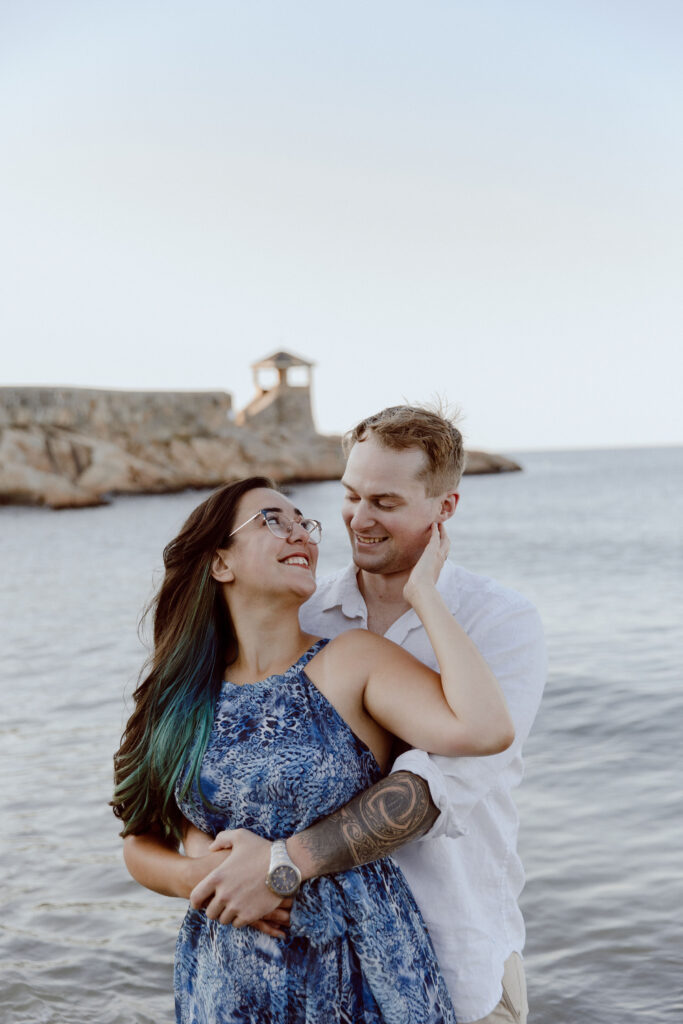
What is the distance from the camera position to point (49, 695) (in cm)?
955

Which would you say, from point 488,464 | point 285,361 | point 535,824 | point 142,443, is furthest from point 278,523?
point 488,464

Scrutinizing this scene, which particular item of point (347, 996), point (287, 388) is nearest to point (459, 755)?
point (347, 996)

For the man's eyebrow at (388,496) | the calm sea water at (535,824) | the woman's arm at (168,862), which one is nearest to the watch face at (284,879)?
the woman's arm at (168,862)

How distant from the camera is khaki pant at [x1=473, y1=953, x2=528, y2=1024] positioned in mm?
2274

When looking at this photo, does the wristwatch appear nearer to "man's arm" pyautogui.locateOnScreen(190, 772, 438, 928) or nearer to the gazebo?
"man's arm" pyautogui.locateOnScreen(190, 772, 438, 928)

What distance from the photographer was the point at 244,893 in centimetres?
200

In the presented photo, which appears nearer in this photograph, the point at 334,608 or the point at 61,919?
the point at 334,608

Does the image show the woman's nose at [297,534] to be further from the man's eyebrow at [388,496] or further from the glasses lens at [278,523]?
the man's eyebrow at [388,496]

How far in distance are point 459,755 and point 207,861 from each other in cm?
56

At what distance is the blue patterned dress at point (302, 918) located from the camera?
6.56ft

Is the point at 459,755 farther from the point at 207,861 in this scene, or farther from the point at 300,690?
the point at 207,861

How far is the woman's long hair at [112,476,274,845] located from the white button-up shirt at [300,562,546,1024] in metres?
0.33

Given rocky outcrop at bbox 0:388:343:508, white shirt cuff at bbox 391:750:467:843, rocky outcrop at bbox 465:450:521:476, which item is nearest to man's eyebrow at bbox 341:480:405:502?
white shirt cuff at bbox 391:750:467:843

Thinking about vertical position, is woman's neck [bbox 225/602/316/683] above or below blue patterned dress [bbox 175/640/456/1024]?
above
